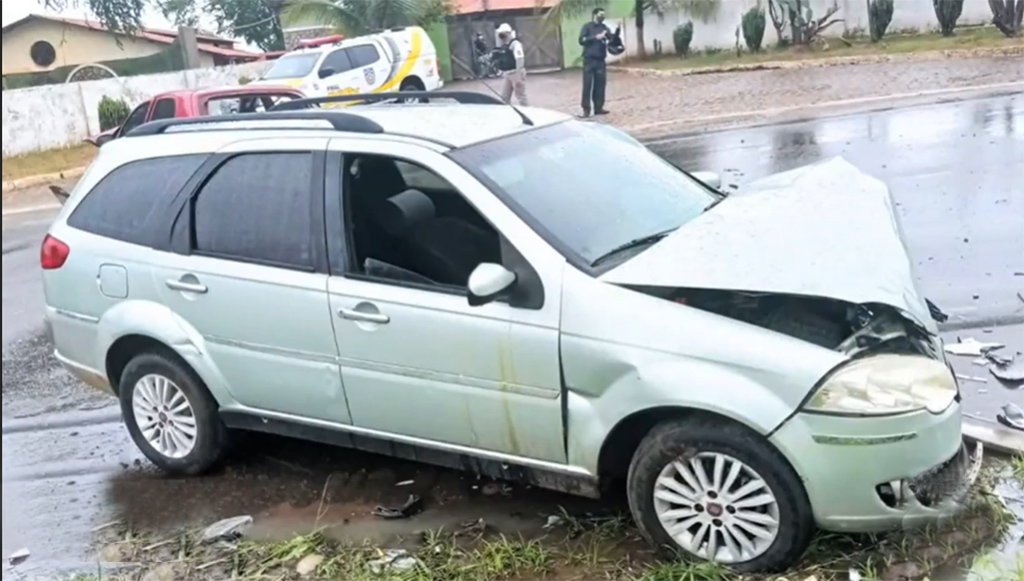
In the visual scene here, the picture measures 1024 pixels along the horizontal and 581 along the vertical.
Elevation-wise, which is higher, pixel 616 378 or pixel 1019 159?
pixel 616 378

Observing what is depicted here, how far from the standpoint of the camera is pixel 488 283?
3816 mm

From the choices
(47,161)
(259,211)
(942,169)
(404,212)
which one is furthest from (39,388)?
(47,161)

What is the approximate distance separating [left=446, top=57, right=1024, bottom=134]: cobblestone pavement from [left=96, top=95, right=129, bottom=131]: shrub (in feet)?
28.9

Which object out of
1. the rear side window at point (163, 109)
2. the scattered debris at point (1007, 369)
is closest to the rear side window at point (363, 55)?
the rear side window at point (163, 109)

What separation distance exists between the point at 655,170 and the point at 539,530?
177cm

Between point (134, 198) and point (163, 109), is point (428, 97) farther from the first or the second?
point (163, 109)

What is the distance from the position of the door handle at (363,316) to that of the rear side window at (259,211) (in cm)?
31

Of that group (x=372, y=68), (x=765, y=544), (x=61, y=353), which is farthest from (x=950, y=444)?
(x=372, y=68)

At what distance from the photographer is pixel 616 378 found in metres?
3.75

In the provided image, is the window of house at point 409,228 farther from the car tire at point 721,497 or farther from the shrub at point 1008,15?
the shrub at point 1008,15

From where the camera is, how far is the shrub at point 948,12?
2677cm

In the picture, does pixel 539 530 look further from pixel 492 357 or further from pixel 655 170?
pixel 655 170

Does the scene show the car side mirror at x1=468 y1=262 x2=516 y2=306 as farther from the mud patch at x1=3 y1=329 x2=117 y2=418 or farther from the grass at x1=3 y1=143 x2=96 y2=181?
the grass at x1=3 y1=143 x2=96 y2=181

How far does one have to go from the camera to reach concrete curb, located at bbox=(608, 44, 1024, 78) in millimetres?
22625
